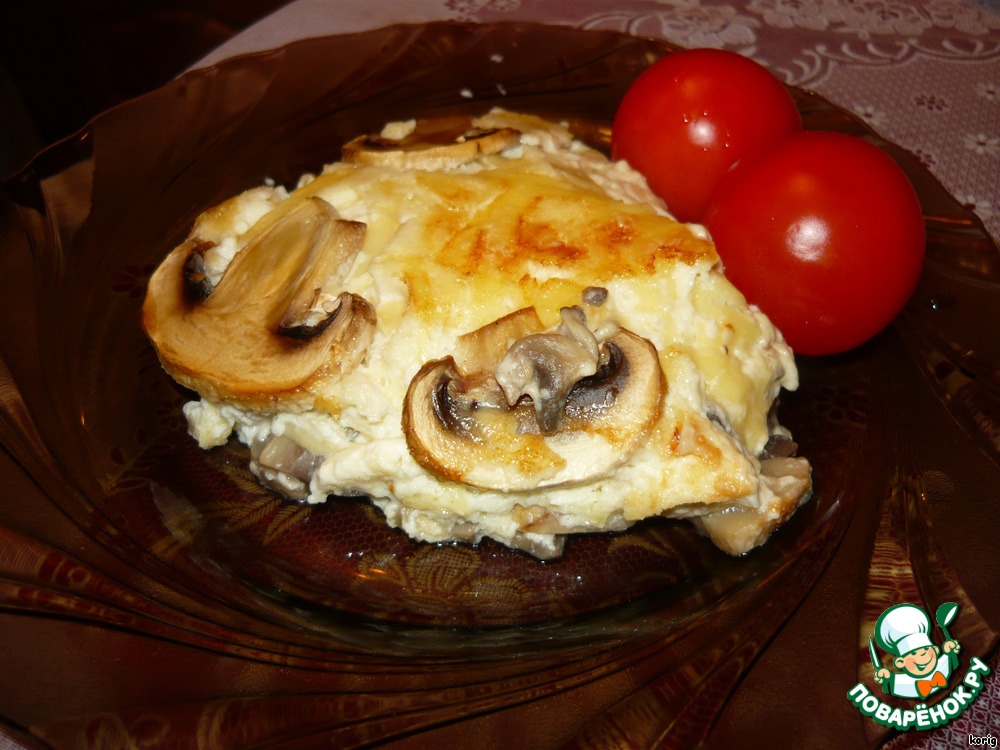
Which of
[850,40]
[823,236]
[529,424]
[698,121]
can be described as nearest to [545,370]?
[529,424]

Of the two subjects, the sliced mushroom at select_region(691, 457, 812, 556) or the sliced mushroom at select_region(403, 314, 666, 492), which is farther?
the sliced mushroom at select_region(691, 457, 812, 556)

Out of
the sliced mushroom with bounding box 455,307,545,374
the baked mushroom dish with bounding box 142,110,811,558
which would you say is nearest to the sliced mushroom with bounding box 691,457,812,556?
the baked mushroom dish with bounding box 142,110,811,558

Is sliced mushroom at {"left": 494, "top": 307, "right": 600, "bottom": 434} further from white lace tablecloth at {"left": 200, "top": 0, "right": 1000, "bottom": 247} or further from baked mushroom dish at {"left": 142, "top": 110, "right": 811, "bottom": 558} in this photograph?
white lace tablecloth at {"left": 200, "top": 0, "right": 1000, "bottom": 247}

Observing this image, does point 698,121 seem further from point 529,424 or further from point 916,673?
point 916,673

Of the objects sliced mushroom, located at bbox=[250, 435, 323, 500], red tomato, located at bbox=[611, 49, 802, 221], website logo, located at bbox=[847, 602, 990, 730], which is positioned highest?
red tomato, located at bbox=[611, 49, 802, 221]

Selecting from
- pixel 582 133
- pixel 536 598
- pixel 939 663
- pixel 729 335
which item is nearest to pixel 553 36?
pixel 582 133

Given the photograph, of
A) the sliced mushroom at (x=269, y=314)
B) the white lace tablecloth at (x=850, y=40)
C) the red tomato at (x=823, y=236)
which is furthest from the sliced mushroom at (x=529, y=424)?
the white lace tablecloth at (x=850, y=40)

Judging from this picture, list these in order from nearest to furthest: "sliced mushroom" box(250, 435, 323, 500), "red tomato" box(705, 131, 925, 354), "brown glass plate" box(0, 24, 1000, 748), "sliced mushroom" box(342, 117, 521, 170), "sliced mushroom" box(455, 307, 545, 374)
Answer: "brown glass plate" box(0, 24, 1000, 748)
"sliced mushroom" box(455, 307, 545, 374)
"sliced mushroom" box(250, 435, 323, 500)
"red tomato" box(705, 131, 925, 354)
"sliced mushroom" box(342, 117, 521, 170)

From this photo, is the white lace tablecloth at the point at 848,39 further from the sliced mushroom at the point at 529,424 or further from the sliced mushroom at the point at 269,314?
the sliced mushroom at the point at 529,424
